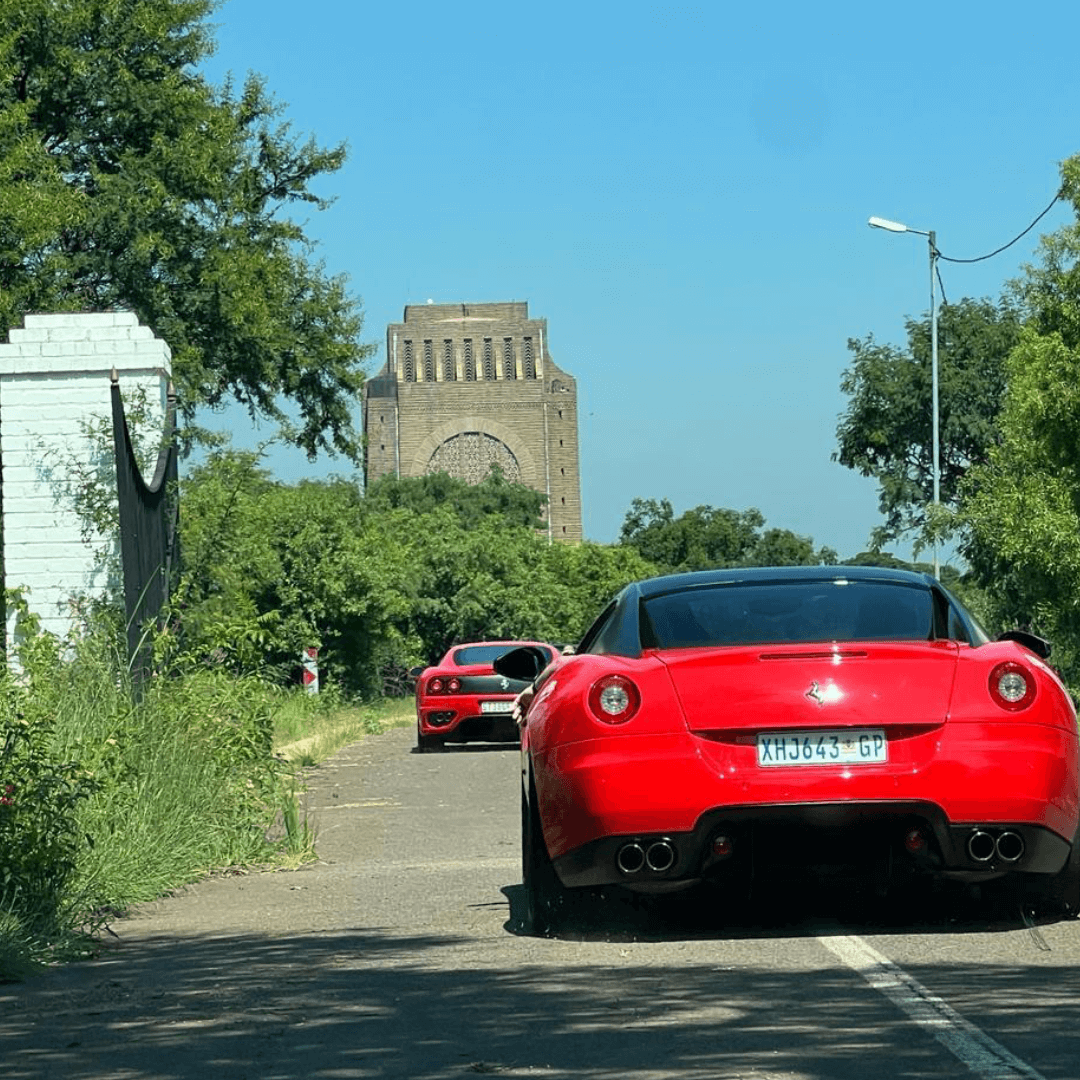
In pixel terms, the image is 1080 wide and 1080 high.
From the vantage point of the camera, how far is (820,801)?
25.6ft

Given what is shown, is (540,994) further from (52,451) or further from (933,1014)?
(52,451)

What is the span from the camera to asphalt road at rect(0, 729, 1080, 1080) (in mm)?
5738

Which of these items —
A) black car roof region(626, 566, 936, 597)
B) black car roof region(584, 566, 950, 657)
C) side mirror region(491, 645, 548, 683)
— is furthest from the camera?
side mirror region(491, 645, 548, 683)

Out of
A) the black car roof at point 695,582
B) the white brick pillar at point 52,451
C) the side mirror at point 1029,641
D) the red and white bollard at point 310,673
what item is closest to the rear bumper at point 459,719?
the white brick pillar at point 52,451

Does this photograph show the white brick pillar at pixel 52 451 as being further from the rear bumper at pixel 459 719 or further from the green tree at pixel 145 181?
the green tree at pixel 145 181

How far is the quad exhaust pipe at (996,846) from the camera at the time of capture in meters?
7.95

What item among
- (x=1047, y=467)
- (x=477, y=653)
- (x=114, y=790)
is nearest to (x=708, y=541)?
(x=1047, y=467)

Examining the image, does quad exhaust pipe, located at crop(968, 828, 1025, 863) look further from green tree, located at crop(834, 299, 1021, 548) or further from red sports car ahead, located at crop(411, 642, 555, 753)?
green tree, located at crop(834, 299, 1021, 548)

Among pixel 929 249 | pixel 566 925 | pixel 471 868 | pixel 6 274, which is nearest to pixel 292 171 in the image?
pixel 6 274

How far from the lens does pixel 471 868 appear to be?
37.9ft

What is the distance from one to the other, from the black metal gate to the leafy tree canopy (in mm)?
121300

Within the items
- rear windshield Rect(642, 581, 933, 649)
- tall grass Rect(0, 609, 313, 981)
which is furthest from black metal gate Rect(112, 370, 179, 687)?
rear windshield Rect(642, 581, 933, 649)

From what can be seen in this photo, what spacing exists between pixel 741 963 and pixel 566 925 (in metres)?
1.30

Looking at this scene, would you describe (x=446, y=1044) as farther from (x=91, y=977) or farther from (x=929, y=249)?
(x=929, y=249)
